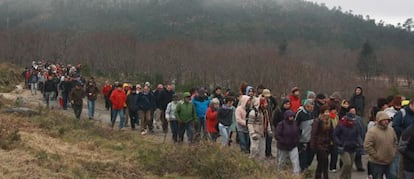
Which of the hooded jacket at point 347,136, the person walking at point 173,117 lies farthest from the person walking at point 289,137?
the person walking at point 173,117

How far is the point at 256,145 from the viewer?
10125 millimetres

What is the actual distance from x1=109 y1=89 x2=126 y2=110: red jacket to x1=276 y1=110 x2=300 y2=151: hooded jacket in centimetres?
761

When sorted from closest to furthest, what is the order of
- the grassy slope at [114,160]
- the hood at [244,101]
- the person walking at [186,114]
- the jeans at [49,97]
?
the grassy slope at [114,160], the hood at [244,101], the person walking at [186,114], the jeans at [49,97]

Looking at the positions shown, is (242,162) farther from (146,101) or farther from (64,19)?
(64,19)

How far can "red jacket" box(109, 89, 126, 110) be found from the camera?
15.7 metres

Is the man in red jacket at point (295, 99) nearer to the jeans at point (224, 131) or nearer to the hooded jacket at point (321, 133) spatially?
the jeans at point (224, 131)

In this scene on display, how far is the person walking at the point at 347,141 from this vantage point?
28.9ft

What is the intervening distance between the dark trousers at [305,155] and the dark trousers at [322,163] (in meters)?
0.77

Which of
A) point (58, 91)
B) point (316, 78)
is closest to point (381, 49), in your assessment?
point (316, 78)

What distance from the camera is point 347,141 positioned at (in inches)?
348

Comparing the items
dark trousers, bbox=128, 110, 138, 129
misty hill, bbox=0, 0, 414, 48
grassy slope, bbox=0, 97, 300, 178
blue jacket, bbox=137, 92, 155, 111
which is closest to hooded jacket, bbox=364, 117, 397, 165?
grassy slope, bbox=0, 97, 300, 178

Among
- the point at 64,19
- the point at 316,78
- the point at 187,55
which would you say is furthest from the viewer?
the point at 64,19

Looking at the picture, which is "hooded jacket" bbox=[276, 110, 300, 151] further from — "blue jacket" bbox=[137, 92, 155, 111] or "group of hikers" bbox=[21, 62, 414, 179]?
"blue jacket" bbox=[137, 92, 155, 111]

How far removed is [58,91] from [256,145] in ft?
44.5
